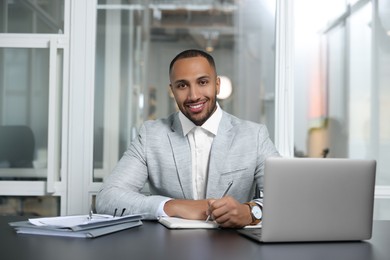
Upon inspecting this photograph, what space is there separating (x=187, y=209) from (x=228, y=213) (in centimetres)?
22

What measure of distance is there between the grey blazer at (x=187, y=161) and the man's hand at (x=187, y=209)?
409 millimetres

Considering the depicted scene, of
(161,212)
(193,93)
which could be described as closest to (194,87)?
(193,93)

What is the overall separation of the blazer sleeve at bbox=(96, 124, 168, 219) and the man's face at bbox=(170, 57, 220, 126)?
0.23m

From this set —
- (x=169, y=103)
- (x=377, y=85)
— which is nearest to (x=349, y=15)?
(x=377, y=85)

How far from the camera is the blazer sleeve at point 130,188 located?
2.01 m

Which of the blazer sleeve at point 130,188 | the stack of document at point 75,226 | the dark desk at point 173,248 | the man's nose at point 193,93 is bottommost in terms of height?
the dark desk at point 173,248

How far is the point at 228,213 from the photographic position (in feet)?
5.71

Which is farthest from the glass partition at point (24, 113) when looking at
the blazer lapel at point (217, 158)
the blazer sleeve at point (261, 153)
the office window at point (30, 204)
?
the blazer sleeve at point (261, 153)

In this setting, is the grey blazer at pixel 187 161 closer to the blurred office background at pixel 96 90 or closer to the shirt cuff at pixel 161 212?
the shirt cuff at pixel 161 212

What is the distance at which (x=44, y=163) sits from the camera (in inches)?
122

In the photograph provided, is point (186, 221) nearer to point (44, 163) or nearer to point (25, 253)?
point (25, 253)

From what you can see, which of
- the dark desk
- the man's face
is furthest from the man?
the dark desk

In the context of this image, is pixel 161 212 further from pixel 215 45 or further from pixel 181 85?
pixel 215 45

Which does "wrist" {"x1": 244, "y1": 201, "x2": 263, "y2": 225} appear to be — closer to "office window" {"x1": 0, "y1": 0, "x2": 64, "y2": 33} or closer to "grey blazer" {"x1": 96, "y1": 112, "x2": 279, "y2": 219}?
"grey blazer" {"x1": 96, "y1": 112, "x2": 279, "y2": 219}
